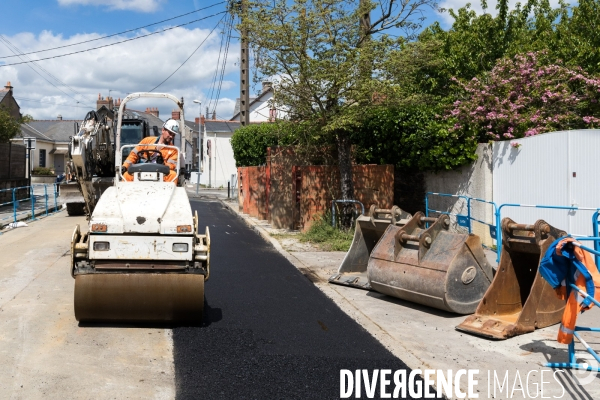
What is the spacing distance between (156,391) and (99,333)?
6.11ft

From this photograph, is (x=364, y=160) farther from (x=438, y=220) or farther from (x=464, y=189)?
(x=438, y=220)

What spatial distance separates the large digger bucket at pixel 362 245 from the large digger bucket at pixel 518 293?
2.35 meters

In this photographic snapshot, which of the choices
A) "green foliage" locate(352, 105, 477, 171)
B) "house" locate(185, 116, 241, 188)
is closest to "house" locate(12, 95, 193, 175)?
"house" locate(185, 116, 241, 188)

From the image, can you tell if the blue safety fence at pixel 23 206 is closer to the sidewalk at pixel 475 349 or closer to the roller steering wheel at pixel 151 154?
the roller steering wheel at pixel 151 154

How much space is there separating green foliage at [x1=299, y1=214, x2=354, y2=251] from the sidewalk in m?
3.89

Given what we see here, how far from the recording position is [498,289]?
7.20 m

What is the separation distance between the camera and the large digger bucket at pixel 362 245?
31.1 ft

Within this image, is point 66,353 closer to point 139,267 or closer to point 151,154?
point 139,267

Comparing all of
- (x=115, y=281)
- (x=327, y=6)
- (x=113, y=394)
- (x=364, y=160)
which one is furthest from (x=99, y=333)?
(x=364, y=160)

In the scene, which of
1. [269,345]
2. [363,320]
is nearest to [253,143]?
[363,320]

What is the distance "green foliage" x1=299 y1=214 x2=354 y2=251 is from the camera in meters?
13.2

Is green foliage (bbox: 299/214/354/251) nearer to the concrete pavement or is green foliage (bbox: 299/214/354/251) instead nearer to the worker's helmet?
the worker's helmet

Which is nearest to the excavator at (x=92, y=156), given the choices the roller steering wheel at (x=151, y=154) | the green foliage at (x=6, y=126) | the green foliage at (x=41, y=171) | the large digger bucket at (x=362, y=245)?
the roller steering wheel at (x=151, y=154)

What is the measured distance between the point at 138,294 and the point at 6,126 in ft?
72.3
